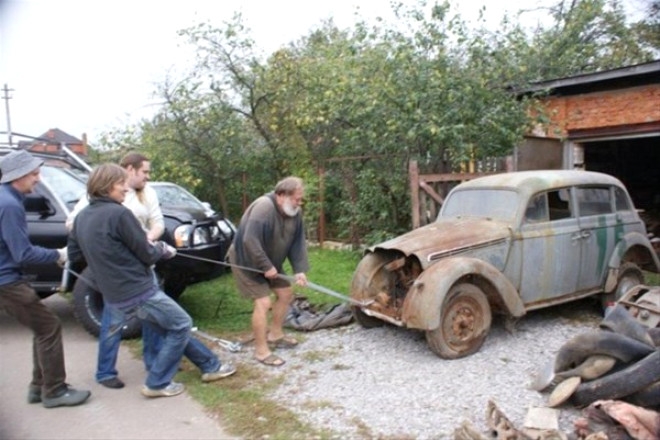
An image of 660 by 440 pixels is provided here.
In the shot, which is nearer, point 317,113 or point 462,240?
point 462,240

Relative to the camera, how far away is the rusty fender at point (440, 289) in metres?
4.84

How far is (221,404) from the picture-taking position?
4230 mm

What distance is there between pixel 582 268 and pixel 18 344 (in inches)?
246

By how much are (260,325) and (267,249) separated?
72cm

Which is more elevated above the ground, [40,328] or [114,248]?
[114,248]

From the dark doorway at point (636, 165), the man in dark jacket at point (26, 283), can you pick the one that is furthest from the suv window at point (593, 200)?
the dark doorway at point (636, 165)

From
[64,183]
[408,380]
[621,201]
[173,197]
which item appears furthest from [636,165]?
[64,183]

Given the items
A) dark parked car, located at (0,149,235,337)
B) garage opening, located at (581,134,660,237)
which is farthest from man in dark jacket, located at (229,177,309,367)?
garage opening, located at (581,134,660,237)

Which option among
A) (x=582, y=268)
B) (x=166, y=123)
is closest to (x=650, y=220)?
(x=582, y=268)

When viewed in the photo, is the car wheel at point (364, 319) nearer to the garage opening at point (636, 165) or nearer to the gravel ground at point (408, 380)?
the gravel ground at point (408, 380)

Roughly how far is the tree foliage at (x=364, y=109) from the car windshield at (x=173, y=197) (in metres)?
2.91

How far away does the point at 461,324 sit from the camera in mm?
5113

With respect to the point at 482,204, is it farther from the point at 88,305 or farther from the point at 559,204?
the point at 88,305

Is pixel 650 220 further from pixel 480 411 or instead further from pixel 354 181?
pixel 480 411
